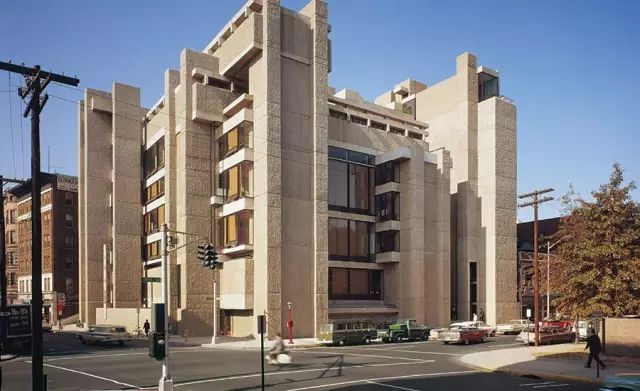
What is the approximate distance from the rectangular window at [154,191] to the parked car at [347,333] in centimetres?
2822

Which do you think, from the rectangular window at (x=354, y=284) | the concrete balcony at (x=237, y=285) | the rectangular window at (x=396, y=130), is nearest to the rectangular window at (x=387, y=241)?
the rectangular window at (x=354, y=284)

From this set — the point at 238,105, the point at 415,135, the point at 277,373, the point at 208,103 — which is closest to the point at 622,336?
the point at 277,373

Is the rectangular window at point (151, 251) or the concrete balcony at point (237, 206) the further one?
the rectangular window at point (151, 251)

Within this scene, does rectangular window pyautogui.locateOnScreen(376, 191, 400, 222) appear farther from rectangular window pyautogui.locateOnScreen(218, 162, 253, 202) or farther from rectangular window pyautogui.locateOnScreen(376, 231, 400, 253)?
rectangular window pyautogui.locateOnScreen(218, 162, 253, 202)

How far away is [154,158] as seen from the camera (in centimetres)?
6381

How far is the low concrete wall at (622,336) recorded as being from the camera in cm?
2841

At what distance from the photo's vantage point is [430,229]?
189 ft

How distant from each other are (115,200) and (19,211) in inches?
1570

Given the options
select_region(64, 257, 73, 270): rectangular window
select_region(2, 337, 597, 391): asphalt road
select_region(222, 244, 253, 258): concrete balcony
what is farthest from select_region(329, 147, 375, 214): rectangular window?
select_region(64, 257, 73, 270): rectangular window

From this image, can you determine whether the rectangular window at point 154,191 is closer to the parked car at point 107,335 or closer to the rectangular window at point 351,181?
the rectangular window at point 351,181

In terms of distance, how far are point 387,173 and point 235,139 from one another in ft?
54.5

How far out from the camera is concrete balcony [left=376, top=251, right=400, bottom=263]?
5544 centimetres

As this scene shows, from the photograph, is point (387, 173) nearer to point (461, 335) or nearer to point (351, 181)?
point (351, 181)

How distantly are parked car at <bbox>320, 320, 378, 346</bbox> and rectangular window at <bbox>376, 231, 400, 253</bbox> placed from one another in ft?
50.5
